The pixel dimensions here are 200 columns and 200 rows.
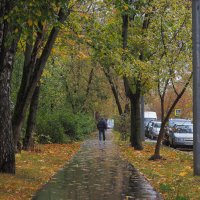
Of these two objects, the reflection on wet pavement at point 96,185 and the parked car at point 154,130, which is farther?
the parked car at point 154,130

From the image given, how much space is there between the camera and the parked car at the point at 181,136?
96.8 ft

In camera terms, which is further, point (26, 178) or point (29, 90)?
point (29, 90)

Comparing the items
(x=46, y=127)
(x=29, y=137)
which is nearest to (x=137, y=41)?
(x=29, y=137)

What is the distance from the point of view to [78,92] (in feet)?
140

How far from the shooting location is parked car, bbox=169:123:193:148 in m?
29.5

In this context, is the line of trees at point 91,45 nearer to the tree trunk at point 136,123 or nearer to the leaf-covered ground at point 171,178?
the tree trunk at point 136,123

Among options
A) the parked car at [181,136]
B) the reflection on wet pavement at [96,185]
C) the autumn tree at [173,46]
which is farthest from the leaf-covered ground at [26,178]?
the parked car at [181,136]

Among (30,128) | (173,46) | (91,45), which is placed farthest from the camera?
(30,128)

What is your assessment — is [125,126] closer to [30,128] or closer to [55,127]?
[55,127]

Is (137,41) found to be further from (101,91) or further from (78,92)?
(101,91)

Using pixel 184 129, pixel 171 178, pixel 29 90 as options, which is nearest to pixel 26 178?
pixel 29 90

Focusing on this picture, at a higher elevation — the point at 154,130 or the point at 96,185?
the point at 154,130

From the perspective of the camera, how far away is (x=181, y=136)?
2986 cm

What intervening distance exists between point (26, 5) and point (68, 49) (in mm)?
13131
